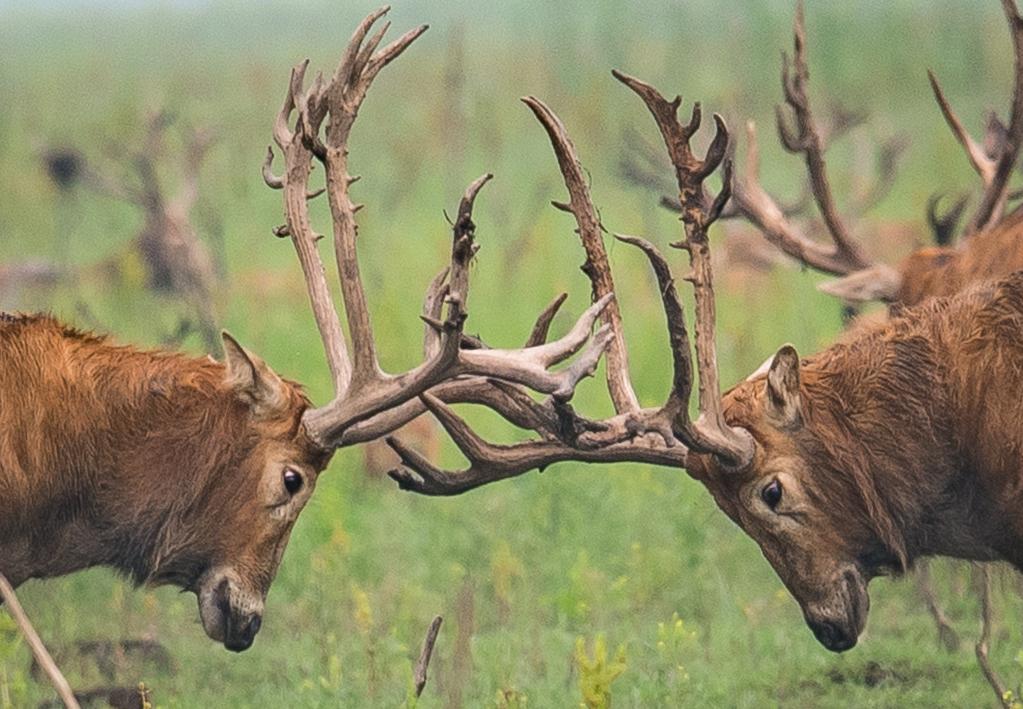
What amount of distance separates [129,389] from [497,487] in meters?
4.17

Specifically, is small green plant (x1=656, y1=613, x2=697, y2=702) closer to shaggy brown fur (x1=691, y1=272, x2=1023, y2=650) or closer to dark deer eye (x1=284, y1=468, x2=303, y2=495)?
shaggy brown fur (x1=691, y1=272, x2=1023, y2=650)

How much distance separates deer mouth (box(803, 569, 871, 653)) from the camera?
6.94 meters

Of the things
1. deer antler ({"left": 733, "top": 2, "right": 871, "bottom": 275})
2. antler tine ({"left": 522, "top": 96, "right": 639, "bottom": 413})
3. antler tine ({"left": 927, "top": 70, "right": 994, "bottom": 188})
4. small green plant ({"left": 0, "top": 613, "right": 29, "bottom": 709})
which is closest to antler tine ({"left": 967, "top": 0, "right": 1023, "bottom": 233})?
antler tine ({"left": 927, "top": 70, "right": 994, "bottom": 188})

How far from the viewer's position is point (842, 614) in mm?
6941

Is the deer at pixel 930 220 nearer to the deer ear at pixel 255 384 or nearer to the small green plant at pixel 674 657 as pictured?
the small green plant at pixel 674 657

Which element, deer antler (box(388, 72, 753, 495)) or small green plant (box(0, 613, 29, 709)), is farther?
small green plant (box(0, 613, 29, 709))

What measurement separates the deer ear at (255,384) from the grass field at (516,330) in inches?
33.7

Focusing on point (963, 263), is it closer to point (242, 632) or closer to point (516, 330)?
point (242, 632)

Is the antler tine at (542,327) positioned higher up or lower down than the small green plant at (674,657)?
higher up

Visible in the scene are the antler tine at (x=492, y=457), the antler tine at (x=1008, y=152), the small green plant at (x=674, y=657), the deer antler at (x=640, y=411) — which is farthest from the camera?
the antler tine at (x=1008, y=152)

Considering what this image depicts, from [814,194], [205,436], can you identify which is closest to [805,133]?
[814,194]

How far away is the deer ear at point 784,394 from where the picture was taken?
6.88m

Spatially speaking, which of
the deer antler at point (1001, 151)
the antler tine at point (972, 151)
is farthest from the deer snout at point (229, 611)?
the antler tine at point (972, 151)

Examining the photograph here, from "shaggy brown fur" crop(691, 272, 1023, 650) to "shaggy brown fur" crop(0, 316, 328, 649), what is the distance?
1336 millimetres
